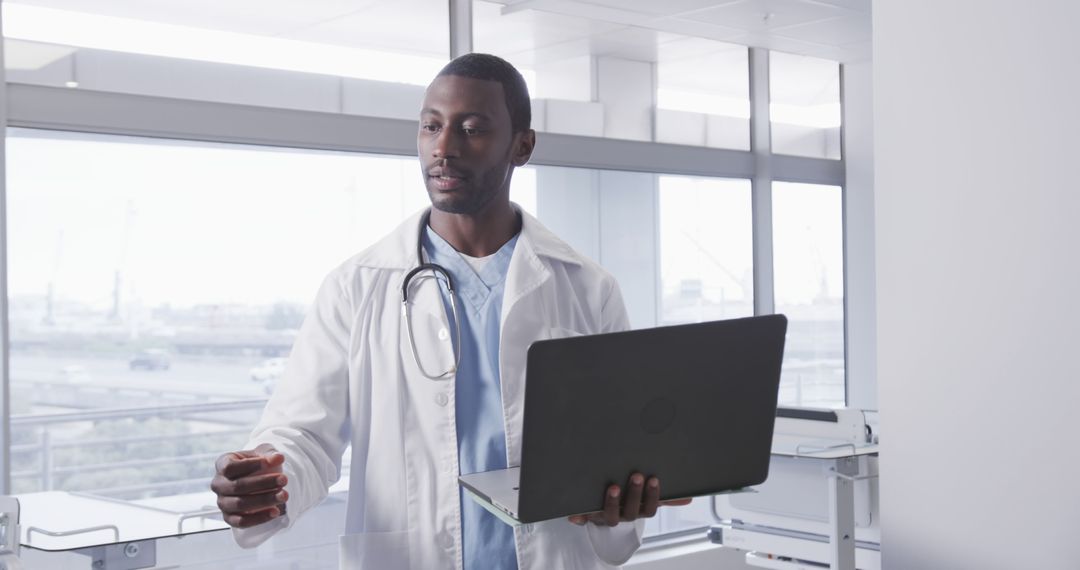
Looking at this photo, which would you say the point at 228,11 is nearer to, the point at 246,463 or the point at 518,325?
the point at 518,325

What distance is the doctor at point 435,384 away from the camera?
1.39 meters

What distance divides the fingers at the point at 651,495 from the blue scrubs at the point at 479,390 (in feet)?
0.91

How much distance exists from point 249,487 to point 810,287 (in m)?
4.31

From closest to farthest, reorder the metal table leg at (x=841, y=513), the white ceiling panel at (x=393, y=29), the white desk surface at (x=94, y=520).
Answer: the white desk surface at (x=94, y=520)
the metal table leg at (x=841, y=513)
the white ceiling panel at (x=393, y=29)

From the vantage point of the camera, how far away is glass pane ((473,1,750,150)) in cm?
405

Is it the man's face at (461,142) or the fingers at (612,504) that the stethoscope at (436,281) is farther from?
the fingers at (612,504)

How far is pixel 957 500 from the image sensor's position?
1887mm

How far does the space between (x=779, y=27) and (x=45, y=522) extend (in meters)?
3.40

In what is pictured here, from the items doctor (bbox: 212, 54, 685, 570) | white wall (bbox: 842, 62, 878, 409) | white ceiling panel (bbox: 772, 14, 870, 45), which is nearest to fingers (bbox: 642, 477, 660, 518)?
doctor (bbox: 212, 54, 685, 570)

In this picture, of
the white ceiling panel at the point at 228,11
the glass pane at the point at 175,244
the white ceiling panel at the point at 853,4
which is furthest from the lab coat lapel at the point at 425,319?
the white ceiling panel at the point at 853,4

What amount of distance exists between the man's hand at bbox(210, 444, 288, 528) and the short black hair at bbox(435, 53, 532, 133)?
0.57 metres

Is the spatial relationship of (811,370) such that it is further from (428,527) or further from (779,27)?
(428,527)

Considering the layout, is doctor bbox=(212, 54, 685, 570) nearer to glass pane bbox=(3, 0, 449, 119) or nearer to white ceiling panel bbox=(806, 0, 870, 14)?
glass pane bbox=(3, 0, 449, 119)

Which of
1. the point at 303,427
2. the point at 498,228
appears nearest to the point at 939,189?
the point at 498,228
